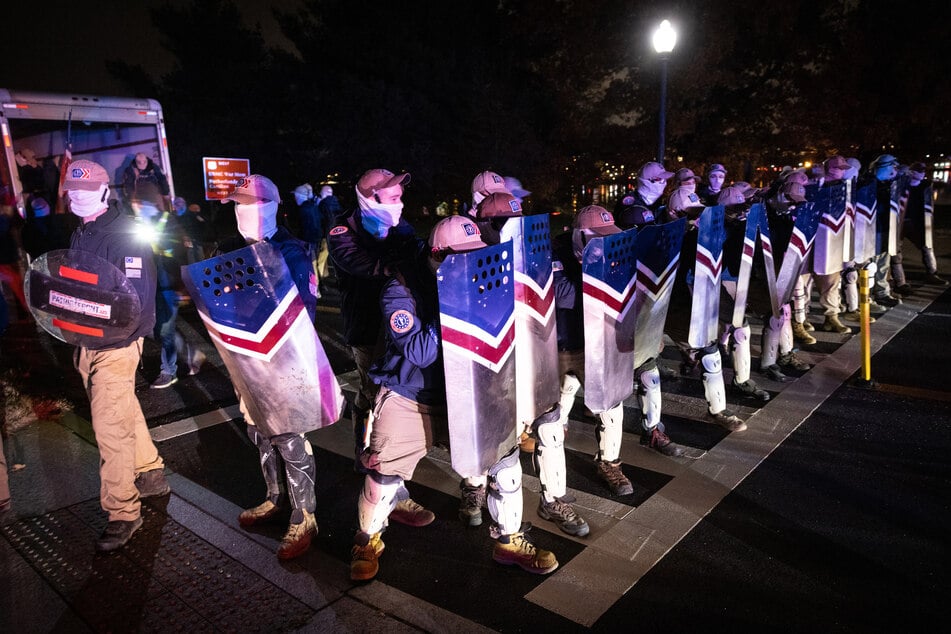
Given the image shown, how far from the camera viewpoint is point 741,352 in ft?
18.4

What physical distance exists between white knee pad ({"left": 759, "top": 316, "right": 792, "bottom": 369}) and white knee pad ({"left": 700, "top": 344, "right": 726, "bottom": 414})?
4.90ft

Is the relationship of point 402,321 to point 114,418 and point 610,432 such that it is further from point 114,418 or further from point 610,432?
point 114,418

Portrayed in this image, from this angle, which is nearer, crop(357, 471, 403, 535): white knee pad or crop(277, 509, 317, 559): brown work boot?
crop(357, 471, 403, 535): white knee pad

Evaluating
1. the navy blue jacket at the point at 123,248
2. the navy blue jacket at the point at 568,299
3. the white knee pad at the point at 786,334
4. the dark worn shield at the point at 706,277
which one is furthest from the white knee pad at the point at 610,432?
the white knee pad at the point at 786,334

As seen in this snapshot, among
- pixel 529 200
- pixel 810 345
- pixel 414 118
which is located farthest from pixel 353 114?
pixel 810 345

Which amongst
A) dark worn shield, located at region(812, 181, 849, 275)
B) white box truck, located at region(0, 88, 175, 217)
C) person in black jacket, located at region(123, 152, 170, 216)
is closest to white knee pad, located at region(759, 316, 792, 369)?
dark worn shield, located at region(812, 181, 849, 275)

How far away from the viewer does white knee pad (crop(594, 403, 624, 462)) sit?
159 inches

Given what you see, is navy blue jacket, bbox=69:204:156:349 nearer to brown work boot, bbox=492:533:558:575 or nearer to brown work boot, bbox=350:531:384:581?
brown work boot, bbox=350:531:384:581

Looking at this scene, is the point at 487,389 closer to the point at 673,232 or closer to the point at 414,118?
the point at 673,232

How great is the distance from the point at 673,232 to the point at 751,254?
130 centimetres

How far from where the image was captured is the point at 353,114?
22.3 metres

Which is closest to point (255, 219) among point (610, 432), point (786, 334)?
point (610, 432)

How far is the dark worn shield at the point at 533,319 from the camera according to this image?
3035 mm

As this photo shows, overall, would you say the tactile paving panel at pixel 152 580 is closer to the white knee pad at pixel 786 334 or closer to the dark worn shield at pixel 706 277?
the dark worn shield at pixel 706 277
